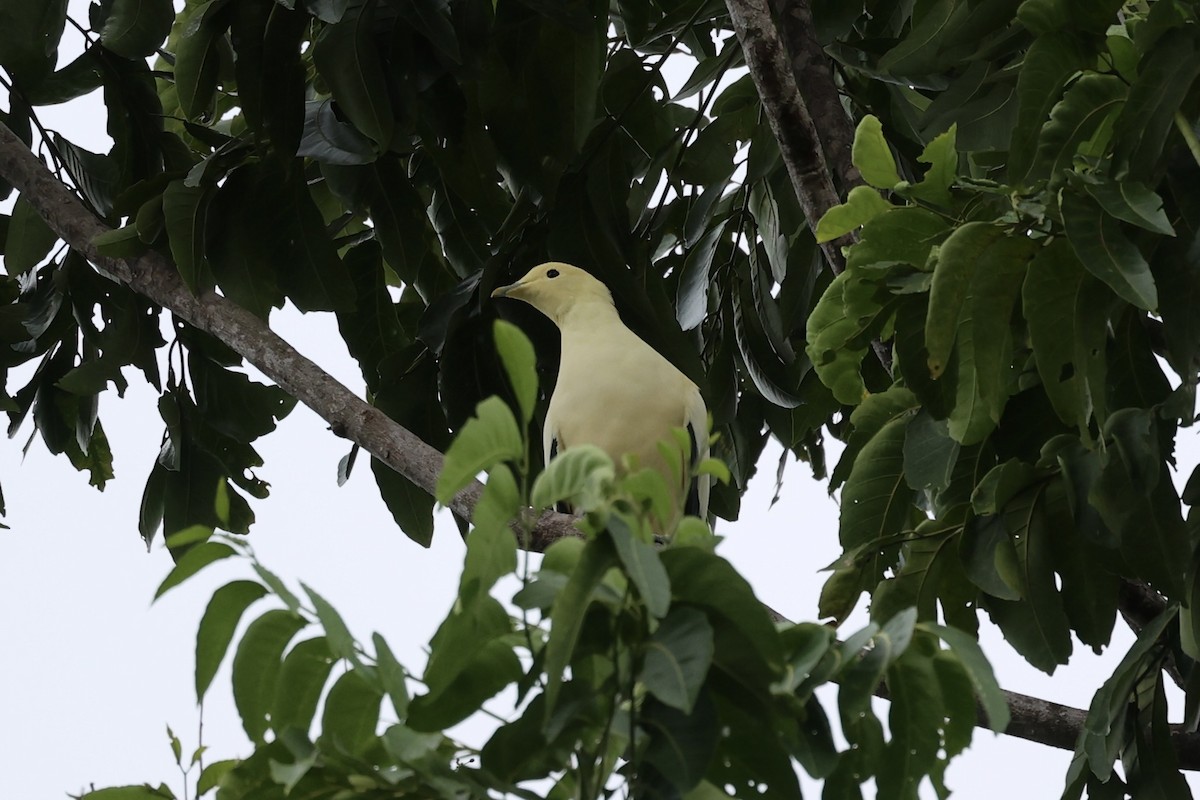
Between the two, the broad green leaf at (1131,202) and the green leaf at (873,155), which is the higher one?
the green leaf at (873,155)

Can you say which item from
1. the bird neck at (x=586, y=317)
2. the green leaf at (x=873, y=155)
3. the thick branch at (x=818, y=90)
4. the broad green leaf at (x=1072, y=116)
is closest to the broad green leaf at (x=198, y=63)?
the bird neck at (x=586, y=317)

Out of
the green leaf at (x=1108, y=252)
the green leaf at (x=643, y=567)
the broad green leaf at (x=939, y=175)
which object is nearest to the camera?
the green leaf at (x=643, y=567)

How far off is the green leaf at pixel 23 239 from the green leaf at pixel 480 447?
2.59 metres

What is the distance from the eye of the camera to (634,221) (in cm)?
345

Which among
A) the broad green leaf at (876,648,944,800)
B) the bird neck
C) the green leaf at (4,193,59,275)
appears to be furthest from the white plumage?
the broad green leaf at (876,648,944,800)

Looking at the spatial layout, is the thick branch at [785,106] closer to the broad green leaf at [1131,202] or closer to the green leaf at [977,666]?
the broad green leaf at [1131,202]

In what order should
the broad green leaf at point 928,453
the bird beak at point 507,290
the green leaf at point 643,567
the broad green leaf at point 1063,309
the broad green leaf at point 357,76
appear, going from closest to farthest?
the green leaf at point 643,567, the broad green leaf at point 1063,309, the broad green leaf at point 928,453, the broad green leaf at point 357,76, the bird beak at point 507,290

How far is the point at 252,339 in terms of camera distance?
8.43ft

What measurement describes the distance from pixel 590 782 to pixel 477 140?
2.14 meters

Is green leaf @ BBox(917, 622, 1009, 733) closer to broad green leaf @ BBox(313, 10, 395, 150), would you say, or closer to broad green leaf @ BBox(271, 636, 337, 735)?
broad green leaf @ BBox(271, 636, 337, 735)

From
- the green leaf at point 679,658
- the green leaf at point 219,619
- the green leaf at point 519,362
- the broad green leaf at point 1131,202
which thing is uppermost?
the broad green leaf at point 1131,202

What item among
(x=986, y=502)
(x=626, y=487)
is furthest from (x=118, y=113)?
(x=626, y=487)

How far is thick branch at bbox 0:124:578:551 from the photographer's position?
2273mm

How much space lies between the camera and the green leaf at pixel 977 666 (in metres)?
1.03
